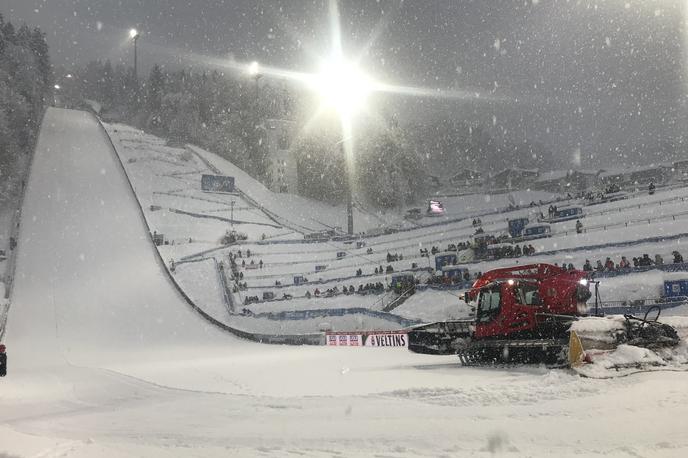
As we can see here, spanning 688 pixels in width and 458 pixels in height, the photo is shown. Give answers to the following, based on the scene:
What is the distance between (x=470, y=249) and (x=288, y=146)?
61.0 meters

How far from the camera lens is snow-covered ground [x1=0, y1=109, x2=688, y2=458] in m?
6.64

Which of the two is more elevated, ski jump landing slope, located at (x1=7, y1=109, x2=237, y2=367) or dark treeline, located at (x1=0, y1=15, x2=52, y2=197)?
dark treeline, located at (x1=0, y1=15, x2=52, y2=197)

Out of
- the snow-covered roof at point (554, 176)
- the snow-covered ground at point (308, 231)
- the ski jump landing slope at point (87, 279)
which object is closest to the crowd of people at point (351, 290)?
the snow-covered ground at point (308, 231)

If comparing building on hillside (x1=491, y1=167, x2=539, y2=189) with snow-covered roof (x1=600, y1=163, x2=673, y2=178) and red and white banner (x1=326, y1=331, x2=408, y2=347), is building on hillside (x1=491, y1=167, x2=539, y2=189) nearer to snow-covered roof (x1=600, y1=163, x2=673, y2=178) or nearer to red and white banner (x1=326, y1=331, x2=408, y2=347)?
snow-covered roof (x1=600, y1=163, x2=673, y2=178)

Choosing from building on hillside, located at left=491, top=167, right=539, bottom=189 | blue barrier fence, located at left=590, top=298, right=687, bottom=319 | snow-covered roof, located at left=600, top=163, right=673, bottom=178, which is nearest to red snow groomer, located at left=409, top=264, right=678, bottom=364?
blue barrier fence, located at left=590, top=298, right=687, bottom=319

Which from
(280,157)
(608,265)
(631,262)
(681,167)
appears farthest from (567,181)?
(608,265)

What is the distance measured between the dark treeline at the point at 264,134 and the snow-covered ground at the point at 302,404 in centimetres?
5785

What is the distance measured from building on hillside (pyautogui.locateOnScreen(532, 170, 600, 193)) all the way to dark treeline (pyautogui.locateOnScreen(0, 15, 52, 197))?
80736 millimetres

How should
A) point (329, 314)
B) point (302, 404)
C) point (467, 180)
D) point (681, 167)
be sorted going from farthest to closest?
point (467, 180), point (681, 167), point (329, 314), point (302, 404)

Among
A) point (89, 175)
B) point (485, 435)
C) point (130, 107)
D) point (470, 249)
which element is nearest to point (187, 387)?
point (485, 435)

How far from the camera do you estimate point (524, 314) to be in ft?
45.3

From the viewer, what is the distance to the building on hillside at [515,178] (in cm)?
9950

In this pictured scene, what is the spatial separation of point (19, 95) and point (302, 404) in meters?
76.6

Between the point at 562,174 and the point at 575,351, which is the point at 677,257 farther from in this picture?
the point at 562,174
